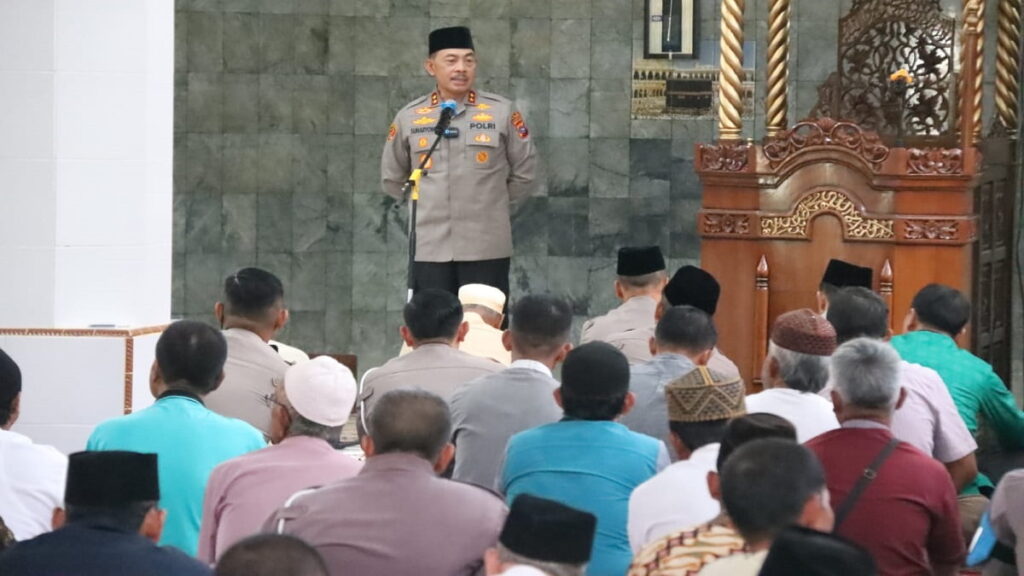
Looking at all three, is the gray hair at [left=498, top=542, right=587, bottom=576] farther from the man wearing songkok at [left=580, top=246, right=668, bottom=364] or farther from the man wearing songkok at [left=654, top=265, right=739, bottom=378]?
the man wearing songkok at [left=654, top=265, right=739, bottom=378]

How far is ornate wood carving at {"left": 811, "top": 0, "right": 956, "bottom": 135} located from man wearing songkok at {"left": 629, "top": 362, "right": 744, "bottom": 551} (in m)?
4.47

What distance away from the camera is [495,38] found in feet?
33.8

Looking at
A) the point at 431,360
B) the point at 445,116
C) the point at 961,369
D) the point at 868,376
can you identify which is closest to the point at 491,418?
the point at 431,360

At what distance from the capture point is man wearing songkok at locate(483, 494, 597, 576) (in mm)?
3051

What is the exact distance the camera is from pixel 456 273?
8406 mm

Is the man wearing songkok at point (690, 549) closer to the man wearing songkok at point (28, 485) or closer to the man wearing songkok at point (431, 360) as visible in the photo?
the man wearing songkok at point (28, 485)

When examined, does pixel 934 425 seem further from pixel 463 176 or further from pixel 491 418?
pixel 463 176

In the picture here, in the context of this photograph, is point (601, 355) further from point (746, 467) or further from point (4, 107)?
point (4, 107)

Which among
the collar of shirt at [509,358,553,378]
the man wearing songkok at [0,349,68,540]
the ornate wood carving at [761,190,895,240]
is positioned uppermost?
the ornate wood carving at [761,190,895,240]

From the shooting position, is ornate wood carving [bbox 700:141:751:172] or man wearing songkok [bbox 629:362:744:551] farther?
ornate wood carving [bbox 700:141:751:172]

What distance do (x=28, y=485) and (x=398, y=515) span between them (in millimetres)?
1091

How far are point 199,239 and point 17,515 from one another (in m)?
6.12

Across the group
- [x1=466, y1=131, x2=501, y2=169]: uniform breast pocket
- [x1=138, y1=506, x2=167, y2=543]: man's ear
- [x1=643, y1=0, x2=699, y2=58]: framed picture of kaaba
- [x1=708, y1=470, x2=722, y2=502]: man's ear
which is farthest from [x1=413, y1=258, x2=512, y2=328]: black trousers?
[x1=138, y1=506, x2=167, y2=543]: man's ear

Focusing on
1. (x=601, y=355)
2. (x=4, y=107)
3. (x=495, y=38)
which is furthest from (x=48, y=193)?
(x=495, y=38)
